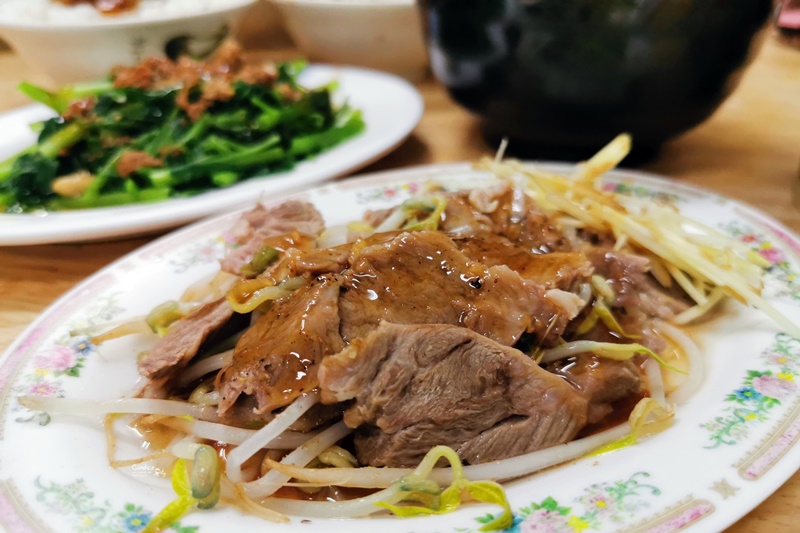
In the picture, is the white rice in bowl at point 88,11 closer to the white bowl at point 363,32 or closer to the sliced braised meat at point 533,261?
the white bowl at point 363,32

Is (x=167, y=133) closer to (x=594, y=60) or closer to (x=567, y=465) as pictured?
(x=594, y=60)

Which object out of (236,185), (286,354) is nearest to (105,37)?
(236,185)

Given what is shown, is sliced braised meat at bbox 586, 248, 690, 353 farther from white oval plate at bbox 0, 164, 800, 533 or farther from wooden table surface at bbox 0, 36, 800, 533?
wooden table surface at bbox 0, 36, 800, 533

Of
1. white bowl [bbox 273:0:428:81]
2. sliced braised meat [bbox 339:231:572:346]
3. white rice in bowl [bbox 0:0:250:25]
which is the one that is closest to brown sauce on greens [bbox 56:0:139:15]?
white rice in bowl [bbox 0:0:250:25]

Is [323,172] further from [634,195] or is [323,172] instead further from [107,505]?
[107,505]

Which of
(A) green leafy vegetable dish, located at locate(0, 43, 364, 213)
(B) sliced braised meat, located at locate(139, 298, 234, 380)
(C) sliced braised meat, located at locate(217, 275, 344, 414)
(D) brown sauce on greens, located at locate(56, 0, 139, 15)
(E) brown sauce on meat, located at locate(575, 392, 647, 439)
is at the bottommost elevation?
(A) green leafy vegetable dish, located at locate(0, 43, 364, 213)

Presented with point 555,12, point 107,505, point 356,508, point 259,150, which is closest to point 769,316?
point 356,508
